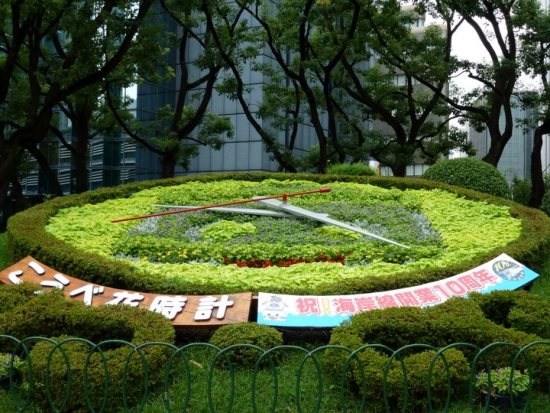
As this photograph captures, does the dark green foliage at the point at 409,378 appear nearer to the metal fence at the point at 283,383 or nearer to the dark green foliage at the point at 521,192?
the metal fence at the point at 283,383

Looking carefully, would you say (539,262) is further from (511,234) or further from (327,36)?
(327,36)

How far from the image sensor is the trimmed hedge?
428cm

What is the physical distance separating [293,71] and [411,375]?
13.5 m

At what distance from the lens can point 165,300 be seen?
5.84m

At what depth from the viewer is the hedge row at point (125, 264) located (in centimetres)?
619

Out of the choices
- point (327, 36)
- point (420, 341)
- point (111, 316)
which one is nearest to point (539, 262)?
point (420, 341)

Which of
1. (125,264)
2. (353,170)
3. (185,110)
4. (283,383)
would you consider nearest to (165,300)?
(125,264)

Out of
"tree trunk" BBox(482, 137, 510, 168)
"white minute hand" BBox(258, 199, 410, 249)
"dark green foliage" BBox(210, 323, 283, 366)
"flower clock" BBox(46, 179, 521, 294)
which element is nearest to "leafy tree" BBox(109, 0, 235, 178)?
"flower clock" BBox(46, 179, 521, 294)

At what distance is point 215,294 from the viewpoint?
6.07 meters

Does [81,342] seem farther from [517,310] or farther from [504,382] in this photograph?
[517,310]

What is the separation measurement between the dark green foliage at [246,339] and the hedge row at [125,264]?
105 centimetres

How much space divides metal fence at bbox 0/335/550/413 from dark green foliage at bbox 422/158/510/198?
6.30 meters

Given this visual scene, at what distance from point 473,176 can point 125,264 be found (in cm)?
601

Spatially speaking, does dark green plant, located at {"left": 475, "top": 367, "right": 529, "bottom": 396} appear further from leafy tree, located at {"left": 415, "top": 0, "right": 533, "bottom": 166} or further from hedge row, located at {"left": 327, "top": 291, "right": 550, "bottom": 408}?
leafy tree, located at {"left": 415, "top": 0, "right": 533, "bottom": 166}
